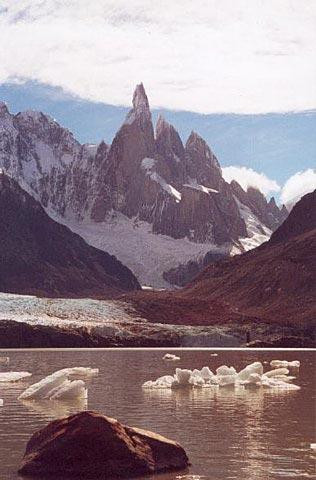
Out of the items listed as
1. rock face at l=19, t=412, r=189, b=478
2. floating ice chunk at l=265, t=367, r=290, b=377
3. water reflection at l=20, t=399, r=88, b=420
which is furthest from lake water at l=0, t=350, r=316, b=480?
floating ice chunk at l=265, t=367, r=290, b=377

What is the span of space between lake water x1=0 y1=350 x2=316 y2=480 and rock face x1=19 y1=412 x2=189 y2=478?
2.35 feet

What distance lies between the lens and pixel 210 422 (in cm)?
3597

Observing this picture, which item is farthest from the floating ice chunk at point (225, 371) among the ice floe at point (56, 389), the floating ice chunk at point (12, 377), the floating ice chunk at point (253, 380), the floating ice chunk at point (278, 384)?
the floating ice chunk at point (12, 377)

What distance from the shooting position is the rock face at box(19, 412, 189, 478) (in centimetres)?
2442

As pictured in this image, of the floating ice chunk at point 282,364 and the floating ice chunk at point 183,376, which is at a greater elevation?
the floating ice chunk at point 183,376

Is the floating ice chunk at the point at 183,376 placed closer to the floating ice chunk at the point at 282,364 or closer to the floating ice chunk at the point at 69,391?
the floating ice chunk at the point at 69,391

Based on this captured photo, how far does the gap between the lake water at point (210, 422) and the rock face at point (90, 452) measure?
718mm

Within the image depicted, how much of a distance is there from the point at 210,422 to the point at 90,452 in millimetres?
12207

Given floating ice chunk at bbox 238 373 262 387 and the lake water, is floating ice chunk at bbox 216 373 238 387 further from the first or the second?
floating ice chunk at bbox 238 373 262 387

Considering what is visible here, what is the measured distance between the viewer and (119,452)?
2472 centimetres

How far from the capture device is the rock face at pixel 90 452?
2442 centimetres

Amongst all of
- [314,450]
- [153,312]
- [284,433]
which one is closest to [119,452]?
[314,450]

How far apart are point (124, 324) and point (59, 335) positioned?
15950 mm

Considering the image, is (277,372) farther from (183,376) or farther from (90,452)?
(90,452)
